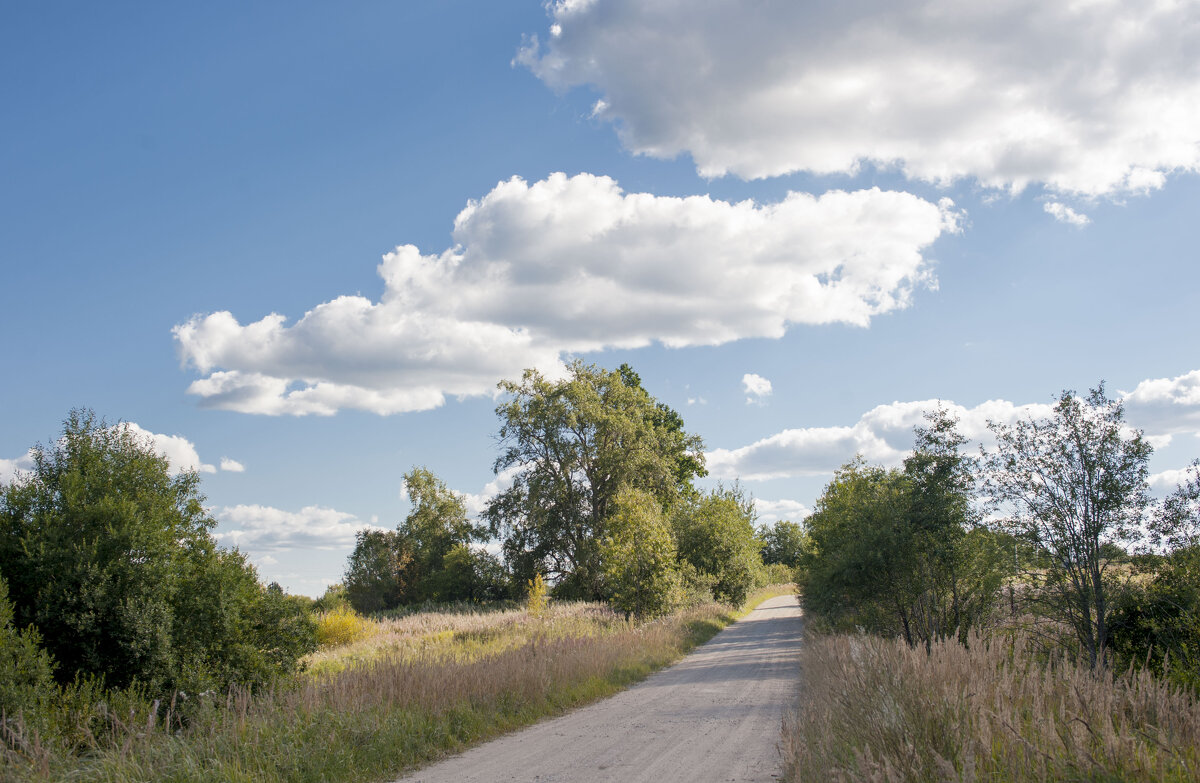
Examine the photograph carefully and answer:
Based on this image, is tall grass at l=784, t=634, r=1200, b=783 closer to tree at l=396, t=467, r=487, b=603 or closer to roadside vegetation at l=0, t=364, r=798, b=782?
roadside vegetation at l=0, t=364, r=798, b=782

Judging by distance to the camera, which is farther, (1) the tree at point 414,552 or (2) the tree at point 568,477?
(1) the tree at point 414,552

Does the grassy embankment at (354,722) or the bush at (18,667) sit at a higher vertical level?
the bush at (18,667)

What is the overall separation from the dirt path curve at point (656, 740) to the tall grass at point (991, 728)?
2243 millimetres

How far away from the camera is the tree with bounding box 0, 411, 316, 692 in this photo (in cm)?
1168

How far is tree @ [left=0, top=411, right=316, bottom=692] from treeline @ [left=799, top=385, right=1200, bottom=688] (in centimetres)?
1281

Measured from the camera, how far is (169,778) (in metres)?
7.85

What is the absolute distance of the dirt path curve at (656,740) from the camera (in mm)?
8531

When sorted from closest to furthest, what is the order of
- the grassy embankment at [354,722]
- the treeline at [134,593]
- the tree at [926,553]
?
the grassy embankment at [354,722] → the treeline at [134,593] → the tree at [926,553]

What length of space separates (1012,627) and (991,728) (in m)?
10.4

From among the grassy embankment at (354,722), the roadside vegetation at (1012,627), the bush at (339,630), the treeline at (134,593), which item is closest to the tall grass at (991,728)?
the roadside vegetation at (1012,627)

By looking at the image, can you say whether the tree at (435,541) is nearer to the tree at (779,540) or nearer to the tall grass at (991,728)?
the tall grass at (991,728)

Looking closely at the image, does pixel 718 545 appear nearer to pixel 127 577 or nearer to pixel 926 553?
pixel 926 553

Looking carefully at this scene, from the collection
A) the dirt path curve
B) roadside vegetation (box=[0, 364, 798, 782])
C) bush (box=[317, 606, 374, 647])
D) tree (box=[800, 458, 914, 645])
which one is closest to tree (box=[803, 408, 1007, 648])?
tree (box=[800, 458, 914, 645])

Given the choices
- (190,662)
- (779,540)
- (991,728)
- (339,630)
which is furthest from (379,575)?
(779,540)
